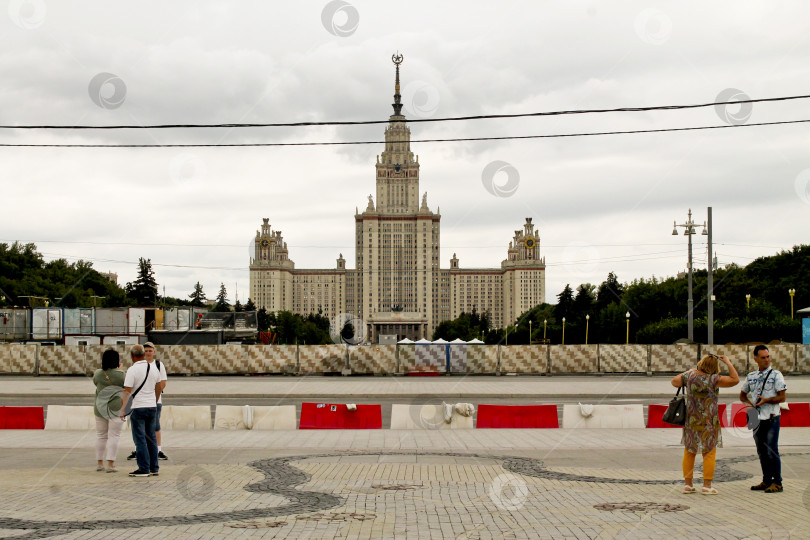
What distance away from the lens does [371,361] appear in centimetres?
4447

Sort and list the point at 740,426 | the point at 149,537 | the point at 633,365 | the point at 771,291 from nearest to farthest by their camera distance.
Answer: the point at 149,537 < the point at 740,426 < the point at 633,365 < the point at 771,291

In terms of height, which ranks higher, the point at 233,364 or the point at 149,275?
the point at 149,275

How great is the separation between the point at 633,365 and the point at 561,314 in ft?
353

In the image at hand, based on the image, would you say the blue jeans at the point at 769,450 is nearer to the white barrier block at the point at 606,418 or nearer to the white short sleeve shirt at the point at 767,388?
the white short sleeve shirt at the point at 767,388

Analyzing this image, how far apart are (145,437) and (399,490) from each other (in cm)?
358

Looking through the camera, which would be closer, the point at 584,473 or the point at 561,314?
the point at 584,473

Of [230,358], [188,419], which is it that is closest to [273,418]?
[188,419]

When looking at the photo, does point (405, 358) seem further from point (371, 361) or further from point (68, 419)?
point (68, 419)

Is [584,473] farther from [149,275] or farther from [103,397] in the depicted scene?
[149,275]

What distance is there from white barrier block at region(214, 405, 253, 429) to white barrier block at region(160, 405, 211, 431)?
22 centimetres

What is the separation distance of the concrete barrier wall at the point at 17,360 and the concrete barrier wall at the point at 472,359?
21.3 metres

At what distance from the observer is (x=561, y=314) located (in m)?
151

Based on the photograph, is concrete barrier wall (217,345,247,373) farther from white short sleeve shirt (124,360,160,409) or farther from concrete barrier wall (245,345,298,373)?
white short sleeve shirt (124,360,160,409)

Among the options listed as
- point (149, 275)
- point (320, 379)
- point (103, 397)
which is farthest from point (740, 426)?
point (149, 275)
